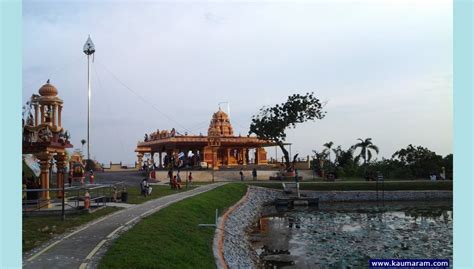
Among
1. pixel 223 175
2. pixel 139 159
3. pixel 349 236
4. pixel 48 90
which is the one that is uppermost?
pixel 48 90

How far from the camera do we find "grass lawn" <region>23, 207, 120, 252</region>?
43.6ft

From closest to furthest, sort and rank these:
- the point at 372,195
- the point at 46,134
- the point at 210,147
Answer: the point at 46,134
the point at 372,195
the point at 210,147

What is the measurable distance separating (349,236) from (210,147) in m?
32.3

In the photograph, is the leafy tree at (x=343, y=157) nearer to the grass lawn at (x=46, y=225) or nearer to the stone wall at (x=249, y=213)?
the stone wall at (x=249, y=213)

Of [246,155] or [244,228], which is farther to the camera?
[246,155]

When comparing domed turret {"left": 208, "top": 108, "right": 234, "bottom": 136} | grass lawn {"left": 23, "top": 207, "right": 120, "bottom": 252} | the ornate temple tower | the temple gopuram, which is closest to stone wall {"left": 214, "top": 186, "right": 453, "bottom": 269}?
grass lawn {"left": 23, "top": 207, "right": 120, "bottom": 252}

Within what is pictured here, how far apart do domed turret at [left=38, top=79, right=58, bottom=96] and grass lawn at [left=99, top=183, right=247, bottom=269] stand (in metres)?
8.47

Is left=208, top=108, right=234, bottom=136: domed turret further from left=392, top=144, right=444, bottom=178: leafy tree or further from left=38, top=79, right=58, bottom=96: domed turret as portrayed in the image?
left=38, top=79, right=58, bottom=96: domed turret

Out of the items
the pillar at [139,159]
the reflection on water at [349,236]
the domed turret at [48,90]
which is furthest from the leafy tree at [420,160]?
→ the domed turret at [48,90]

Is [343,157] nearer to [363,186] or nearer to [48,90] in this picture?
[363,186]

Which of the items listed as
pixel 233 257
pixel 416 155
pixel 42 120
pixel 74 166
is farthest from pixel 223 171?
pixel 233 257

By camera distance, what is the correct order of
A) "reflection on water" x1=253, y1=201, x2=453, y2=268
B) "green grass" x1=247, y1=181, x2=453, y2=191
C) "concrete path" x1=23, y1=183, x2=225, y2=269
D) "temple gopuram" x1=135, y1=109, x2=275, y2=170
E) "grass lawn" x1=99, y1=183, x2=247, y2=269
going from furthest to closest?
"temple gopuram" x1=135, y1=109, x2=275, y2=170, "green grass" x1=247, y1=181, x2=453, y2=191, "reflection on water" x1=253, y1=201, x2=453, y2=268, "grass lawn" x1=99, y1=183, x2=247, y2=269, "concrete path" x1=23, y1=183, x2=225, y2=269

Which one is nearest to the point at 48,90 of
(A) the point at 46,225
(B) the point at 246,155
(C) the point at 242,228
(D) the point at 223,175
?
(A) the point at 46,225

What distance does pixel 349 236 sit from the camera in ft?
72.0
